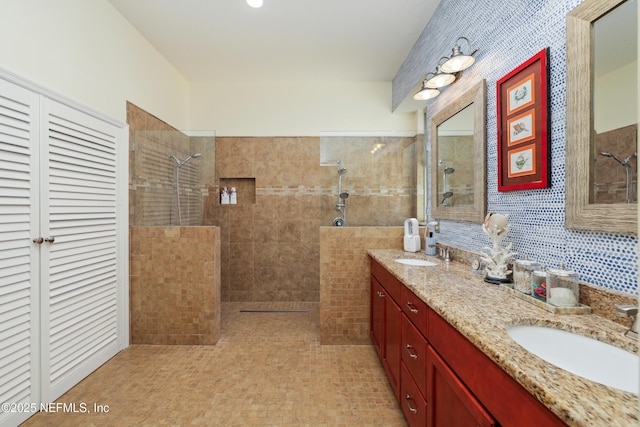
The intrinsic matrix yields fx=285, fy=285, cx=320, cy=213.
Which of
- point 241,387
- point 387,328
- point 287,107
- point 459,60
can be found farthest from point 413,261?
point 287,107

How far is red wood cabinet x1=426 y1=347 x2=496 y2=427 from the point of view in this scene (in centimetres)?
85

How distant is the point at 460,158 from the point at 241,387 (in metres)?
2.22

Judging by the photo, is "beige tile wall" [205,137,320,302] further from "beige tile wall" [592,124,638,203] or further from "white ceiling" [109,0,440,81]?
"beige tile wall" [592,124,638,203]

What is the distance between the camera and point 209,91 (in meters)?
3.67

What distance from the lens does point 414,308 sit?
4.60 feet

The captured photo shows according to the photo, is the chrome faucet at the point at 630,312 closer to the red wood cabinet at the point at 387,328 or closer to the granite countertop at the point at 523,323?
the granite countertop at the point at 523,323

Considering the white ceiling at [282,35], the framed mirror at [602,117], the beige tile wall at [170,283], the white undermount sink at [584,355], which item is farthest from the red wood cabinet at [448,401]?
the white ceiling at [282,35]

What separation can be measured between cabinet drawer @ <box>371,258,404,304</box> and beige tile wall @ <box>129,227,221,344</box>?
1.44 meters

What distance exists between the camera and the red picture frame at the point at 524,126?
49.3 inches

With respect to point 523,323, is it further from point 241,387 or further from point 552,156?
point 241,387

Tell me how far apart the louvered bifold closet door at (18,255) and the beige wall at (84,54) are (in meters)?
0.23

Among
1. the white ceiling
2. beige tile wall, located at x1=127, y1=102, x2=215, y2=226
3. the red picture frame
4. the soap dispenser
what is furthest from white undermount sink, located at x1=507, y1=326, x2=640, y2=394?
beige tile wall, located at x1=127, y1=102, x2=215, y2=226

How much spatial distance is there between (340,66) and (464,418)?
3.30 meters

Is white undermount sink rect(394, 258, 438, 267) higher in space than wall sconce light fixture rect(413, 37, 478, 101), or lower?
lower
